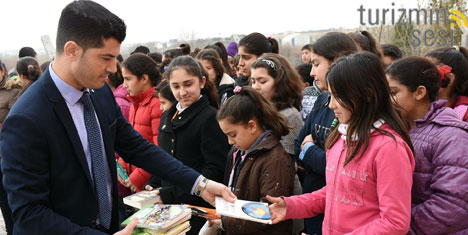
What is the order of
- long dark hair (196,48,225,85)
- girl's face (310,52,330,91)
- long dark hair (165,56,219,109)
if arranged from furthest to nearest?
long dark hair (196,48,225,85) < long dark hair (165,56,219,109) < girl's face (310,52,330,91)

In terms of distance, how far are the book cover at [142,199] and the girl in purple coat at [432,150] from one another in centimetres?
193

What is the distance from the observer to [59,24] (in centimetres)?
186

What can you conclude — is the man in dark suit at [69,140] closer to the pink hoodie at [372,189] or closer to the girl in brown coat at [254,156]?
the girl in brown coat at [254,156]

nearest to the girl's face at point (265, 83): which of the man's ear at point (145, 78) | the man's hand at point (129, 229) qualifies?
the man's ear at point (145, 78)

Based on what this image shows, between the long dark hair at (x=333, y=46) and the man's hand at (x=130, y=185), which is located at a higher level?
the long dark hair at (x=333, y=46)

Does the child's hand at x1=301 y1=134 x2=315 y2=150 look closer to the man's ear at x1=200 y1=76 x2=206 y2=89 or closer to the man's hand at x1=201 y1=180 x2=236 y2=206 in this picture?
the man's hand at x1=201 y1=180 x2=236 y2=206

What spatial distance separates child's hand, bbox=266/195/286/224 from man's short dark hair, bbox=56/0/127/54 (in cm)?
131

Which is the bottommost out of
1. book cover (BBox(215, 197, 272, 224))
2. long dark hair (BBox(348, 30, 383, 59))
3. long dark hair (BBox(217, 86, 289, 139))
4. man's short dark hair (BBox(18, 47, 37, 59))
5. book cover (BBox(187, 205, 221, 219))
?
book cover (BBox(187, 205, 221, 219))

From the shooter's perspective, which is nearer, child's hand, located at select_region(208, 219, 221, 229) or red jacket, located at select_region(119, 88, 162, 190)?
child's hand, located at select_region(208, 219, 221, 229)

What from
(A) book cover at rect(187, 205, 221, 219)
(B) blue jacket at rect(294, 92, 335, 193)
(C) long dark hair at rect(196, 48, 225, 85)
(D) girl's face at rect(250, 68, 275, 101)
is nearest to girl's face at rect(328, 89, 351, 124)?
(B) blue jacket at rect(294, 92, 335, 193)

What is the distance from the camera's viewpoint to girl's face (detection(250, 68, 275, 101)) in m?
3.45

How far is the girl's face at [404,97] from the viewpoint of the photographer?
2191 mm

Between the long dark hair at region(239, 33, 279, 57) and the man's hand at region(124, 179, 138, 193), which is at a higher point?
the long dark hair at region(239, 33, 279, 57)

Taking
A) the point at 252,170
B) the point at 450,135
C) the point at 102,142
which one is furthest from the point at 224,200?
the point at 450,135
